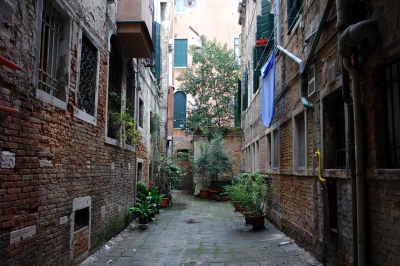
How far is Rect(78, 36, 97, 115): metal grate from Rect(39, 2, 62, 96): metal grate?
2.34ft

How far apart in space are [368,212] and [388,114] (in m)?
1.15

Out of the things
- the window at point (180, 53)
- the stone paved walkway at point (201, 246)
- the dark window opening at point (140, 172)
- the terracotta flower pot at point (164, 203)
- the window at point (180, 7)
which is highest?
the window at point (180, 7)

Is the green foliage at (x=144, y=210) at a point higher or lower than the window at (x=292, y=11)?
lower

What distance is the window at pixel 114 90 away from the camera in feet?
25.5

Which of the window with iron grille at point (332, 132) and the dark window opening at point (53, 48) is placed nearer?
the dark window opening at point (53, 48)

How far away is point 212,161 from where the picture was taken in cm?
1681

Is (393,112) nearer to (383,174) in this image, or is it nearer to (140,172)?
(383,174)

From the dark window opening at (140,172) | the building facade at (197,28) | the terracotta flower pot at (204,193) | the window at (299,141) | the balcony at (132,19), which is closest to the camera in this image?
the window at (299,141)

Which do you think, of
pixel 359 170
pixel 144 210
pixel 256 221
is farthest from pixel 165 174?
pixel 359 170

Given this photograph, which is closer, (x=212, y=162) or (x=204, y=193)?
(x=212, y=162)

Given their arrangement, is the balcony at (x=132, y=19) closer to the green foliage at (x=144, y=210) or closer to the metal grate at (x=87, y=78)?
the metal grate at (x=87, y=78)

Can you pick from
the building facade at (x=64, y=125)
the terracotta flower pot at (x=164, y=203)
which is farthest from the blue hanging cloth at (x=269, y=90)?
the terracotta flower pot at (x=164, y=203)

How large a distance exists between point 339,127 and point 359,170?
1.56 metres

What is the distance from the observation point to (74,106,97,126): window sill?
5477 mm
